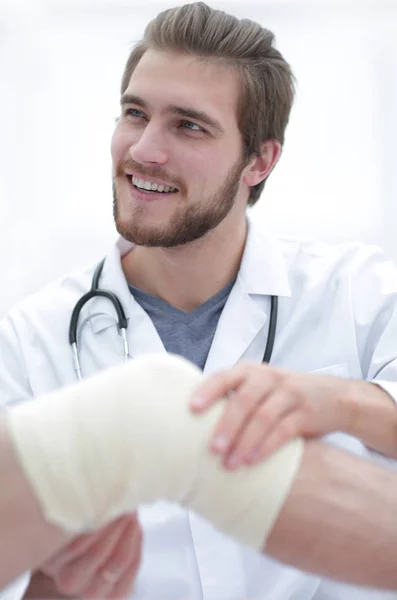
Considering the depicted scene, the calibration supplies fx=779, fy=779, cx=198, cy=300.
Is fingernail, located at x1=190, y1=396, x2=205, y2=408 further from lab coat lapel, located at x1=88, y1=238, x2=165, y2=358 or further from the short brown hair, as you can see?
the short brown hair

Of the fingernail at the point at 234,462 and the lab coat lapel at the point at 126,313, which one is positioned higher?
the fingernail at the point at 234,462

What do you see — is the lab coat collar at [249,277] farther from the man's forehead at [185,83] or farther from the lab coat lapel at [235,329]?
the man's forehead at [185,83]

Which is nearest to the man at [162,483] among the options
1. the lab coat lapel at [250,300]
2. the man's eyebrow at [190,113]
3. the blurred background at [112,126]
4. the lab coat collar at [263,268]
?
the lab coat lapel at [250,300]

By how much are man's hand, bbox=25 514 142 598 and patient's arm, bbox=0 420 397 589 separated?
7 centimetres

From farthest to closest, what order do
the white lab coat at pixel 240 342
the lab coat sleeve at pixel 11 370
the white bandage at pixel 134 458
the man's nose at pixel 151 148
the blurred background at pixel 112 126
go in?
1. the blurred background at pixel 112 126
2. the man's nose at pixel 151 148
3. the lab coat sleeve at pixel 11 370
4. the white lab coat at pixel 240 342
5. the white bandage at pixel 134 458

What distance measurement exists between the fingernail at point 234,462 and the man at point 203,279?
49cm

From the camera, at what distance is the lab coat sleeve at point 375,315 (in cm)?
132

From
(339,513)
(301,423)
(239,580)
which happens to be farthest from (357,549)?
(239,580)

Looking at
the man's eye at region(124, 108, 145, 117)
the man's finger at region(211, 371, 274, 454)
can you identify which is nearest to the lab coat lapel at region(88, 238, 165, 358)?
the man's eye at region(124, 108, 145, 117)

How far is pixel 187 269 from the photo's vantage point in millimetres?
1493

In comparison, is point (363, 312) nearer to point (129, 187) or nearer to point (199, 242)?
point (199, 242)

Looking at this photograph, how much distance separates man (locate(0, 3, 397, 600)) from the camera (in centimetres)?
121

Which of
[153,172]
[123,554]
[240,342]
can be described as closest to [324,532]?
[123,554]

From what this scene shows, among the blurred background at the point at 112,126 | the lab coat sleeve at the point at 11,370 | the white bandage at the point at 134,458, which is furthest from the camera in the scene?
the blurred background at the point at 112,126
